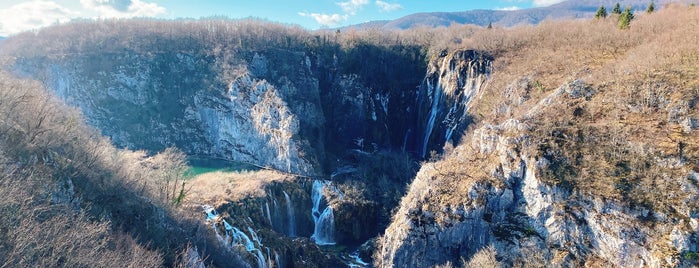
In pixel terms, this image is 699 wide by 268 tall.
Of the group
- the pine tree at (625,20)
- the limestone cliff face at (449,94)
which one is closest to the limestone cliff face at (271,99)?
the limestone cliff face at (449,94)

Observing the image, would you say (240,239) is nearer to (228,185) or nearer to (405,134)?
(228,185)

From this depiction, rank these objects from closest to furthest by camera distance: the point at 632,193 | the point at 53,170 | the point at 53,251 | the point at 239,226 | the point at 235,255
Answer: the point at 53,251 → the point at 53,170 → the point at 632,193 → the point at 235,255 → the point at 239,226

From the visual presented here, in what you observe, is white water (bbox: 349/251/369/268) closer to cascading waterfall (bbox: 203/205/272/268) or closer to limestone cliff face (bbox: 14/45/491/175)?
cascading waterfall (bbox: 203/205/272/268)

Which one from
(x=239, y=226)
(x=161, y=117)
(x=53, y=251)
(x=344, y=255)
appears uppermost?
(x=53, y=251)

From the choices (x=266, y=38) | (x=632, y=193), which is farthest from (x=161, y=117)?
(x=632, y=193)

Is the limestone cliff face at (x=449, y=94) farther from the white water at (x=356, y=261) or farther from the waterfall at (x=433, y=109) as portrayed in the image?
the white water at (x=356, y=261)

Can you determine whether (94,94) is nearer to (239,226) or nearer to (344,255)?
(239,226)


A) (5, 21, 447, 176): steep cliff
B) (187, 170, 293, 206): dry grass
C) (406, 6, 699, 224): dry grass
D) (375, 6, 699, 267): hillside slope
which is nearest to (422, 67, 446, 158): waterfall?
(5, 21, 447, 176): steep cliff
